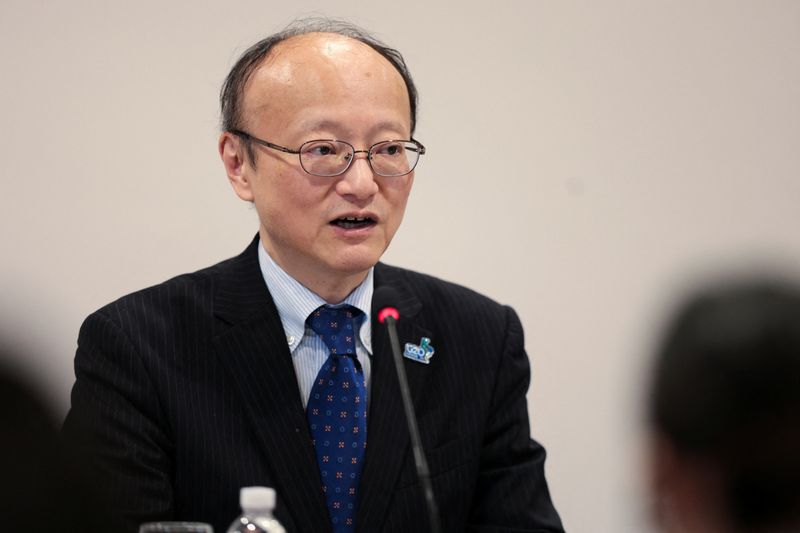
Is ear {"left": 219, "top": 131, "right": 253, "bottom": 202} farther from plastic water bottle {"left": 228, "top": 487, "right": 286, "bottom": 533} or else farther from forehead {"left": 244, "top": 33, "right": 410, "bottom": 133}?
plastic water bottle {"left": 228, "top": 487, "right": 286, "bottom": 533}

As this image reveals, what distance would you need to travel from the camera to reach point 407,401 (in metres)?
2.21

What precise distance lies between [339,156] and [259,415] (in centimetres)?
68

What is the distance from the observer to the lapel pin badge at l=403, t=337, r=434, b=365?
3064mm

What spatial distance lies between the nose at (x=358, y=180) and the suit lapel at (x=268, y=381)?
341 millimetres

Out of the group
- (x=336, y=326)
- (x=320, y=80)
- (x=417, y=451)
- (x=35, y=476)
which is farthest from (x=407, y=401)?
(x=35, y=476)

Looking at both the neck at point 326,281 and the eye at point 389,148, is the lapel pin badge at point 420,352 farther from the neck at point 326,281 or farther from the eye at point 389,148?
the eye at point 389,148

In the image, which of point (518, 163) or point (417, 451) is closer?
point (417, 451)

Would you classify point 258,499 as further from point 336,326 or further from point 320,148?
point 320,148

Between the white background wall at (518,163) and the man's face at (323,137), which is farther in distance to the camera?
the white background wall at (518,163)

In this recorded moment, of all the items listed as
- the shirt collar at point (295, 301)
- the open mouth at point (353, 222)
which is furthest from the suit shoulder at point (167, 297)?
the open mouth at point (353, 222)

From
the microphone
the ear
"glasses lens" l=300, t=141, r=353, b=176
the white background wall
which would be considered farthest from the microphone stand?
the white background wall

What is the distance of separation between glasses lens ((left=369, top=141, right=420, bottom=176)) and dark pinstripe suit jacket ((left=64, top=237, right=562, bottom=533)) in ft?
1.15

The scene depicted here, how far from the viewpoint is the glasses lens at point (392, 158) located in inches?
118

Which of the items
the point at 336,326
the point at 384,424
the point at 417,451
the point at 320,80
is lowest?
the point at 384,424
